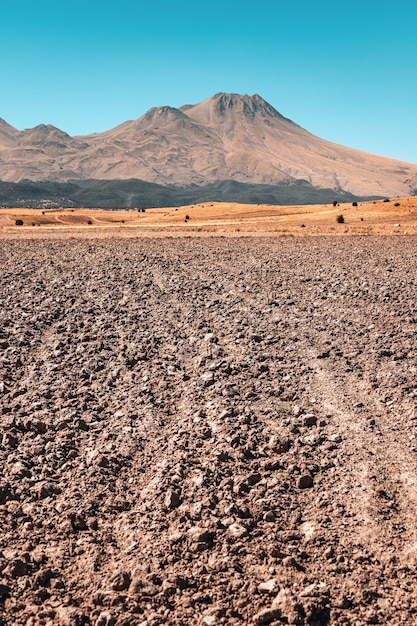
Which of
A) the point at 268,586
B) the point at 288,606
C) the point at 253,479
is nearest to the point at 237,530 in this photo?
the point at 268,586

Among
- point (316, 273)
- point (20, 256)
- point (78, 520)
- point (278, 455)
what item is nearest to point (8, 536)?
point (78, 520)

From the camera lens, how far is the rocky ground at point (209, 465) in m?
5.59

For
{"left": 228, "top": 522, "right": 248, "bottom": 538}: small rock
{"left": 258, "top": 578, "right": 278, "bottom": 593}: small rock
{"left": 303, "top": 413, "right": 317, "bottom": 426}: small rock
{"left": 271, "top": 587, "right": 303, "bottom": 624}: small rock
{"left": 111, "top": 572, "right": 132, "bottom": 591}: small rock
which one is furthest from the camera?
{"left": 303, "top": 413, "right": 317, "bottom": 426}: small rock

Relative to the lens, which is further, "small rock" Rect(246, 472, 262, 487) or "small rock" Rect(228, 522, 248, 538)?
"small rock" Rect(246, 472, 262, 487)

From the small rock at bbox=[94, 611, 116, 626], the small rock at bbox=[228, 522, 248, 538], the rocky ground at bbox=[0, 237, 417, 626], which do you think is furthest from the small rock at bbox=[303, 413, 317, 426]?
the small rock at bbox=[94, 611, 116, 626]

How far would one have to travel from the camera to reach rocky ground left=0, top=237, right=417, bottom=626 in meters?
5.59

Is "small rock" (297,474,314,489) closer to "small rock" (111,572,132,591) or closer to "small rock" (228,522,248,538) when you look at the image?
"small rock" (228,522,248,538)

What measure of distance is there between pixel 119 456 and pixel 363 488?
304 cm

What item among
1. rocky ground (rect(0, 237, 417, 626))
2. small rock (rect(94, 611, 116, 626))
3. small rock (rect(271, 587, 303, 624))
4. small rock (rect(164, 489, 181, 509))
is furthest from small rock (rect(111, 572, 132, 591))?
small rock (rect(271, 587, 303, 624))

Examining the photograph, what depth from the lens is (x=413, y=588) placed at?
5574 millimetres

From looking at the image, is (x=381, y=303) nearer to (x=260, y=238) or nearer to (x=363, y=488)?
(x=363, y=488)

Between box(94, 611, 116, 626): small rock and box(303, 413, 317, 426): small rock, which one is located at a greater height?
box(303, 413, 317, 426): small rock

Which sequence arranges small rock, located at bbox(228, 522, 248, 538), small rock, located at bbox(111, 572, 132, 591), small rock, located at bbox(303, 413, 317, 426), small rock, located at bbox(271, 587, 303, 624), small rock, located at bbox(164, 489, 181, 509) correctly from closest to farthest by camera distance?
→ small rock, located at bbox(271, 587, 303, 624), small rock, located at bbox(111, 572, 132, 591), small rock, located at bbox(228, 522, 248, 538), small rock, located at bbox(164, 489, 181, 509), small rock, located at bbox(303, 413, 317, 426)

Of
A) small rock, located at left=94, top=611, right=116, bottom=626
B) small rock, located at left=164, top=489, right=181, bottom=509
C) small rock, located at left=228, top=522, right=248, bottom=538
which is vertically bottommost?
small rock, located at left=94, top=611, right=116, bottom=626
